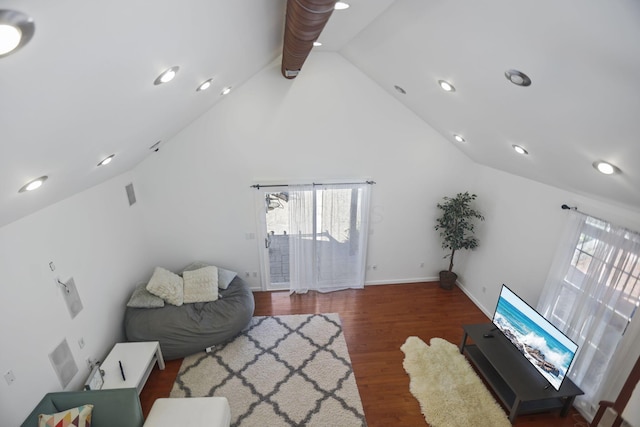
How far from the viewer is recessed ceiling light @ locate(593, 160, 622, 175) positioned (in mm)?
2398

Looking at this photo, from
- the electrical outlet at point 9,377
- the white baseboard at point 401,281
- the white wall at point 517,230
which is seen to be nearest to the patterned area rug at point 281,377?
the white baseboard at point 401,281

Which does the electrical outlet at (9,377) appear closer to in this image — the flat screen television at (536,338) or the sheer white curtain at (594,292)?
the flat screen television at (536,338)

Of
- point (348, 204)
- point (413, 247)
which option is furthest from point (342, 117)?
point (413, 247)

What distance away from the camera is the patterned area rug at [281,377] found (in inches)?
129

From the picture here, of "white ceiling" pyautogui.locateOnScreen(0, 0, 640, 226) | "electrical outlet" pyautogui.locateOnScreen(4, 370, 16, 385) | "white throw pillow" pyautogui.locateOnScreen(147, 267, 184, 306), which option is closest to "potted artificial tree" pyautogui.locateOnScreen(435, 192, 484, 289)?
"white ceiling" pyautogui.locateOnScreen(0, 0, 640, 226)

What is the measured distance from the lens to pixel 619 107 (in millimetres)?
1726

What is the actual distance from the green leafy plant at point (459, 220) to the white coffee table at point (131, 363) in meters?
4.45

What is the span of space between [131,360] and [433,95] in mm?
4460

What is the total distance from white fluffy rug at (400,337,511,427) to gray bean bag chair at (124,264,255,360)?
230cm

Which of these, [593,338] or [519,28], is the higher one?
[519,28]

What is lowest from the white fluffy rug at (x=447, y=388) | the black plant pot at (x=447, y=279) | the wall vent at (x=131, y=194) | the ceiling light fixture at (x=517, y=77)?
the white fluffy rug at (x=447, y=388)

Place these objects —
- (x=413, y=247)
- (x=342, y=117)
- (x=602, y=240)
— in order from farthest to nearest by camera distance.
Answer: (x=413, y=247)
(x=342, y=117)
(x=602, y=240)

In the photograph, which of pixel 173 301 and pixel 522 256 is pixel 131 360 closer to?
pixel 173 301

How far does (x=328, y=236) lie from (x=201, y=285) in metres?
2.07
